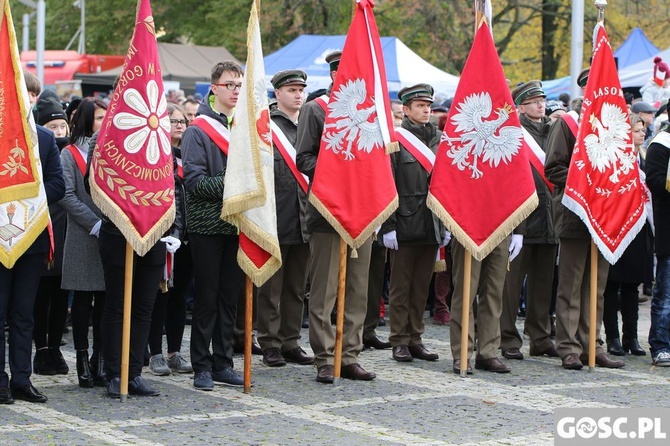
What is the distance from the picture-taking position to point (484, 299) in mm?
9977

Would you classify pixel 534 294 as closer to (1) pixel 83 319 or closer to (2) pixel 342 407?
(2) pixel 342 407

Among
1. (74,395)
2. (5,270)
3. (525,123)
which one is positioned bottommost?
(74,395)

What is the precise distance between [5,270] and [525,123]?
4.72 m

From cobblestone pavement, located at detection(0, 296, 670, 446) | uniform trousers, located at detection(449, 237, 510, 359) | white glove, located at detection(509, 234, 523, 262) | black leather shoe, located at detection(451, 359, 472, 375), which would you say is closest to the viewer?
cobblestone pavement, located at detection(0, 296, 670, 446)

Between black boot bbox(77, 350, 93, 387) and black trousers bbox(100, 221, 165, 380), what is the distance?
0.41 m

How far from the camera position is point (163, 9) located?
3900 centimetres

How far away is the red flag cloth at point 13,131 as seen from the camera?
8.00 m

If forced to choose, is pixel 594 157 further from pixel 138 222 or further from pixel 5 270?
pixel 5 270

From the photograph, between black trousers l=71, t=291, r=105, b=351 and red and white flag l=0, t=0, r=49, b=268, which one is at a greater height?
red and white flag l=0, t=0, r=49, b=268

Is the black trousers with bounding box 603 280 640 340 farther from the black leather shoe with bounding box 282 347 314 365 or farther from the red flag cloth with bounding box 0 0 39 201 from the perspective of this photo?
the red flag cloth with bounding box 0 0 39 201

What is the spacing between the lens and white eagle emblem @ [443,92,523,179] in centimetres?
970

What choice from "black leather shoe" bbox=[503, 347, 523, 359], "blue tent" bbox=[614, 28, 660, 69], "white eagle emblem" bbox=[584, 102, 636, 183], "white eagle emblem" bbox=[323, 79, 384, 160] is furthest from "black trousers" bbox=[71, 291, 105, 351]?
"blue tent" bbox=[614, 28, 660, 69]

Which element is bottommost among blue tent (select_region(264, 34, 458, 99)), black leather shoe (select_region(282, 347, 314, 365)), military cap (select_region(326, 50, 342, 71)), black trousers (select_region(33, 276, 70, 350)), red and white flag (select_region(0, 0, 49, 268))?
black leather shoe (select_region(282, 347, 314, 365))

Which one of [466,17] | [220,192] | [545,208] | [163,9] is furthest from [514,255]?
[163,9]
